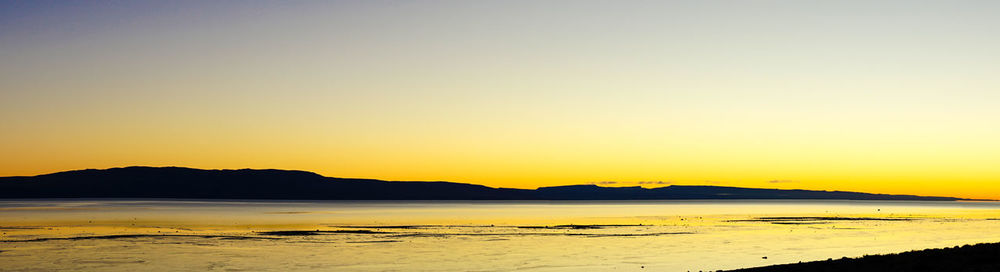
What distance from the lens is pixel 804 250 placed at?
142ft

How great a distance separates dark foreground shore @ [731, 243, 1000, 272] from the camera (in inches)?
997

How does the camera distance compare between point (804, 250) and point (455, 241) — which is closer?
point (804, 250)

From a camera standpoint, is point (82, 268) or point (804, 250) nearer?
point (82, 268)

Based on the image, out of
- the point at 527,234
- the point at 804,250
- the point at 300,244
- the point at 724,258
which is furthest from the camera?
the point at 527,234

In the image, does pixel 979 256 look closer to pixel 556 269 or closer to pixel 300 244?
pixel 556 269

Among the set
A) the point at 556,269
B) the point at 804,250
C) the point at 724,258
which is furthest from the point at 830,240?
the point at 556,269

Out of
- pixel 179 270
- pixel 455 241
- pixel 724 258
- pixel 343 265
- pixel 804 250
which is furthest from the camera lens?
pixel 455 241

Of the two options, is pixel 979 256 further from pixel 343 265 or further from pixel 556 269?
pixel 343 265

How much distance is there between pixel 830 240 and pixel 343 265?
102 ft

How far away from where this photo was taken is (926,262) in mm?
26781

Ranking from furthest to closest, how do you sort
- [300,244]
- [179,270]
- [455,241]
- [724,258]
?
[455,241], [300,244], [724,258], [179,270]

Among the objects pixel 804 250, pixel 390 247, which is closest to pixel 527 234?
pixel 390 247

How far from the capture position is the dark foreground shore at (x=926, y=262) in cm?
2531

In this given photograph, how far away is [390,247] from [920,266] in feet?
83.4
